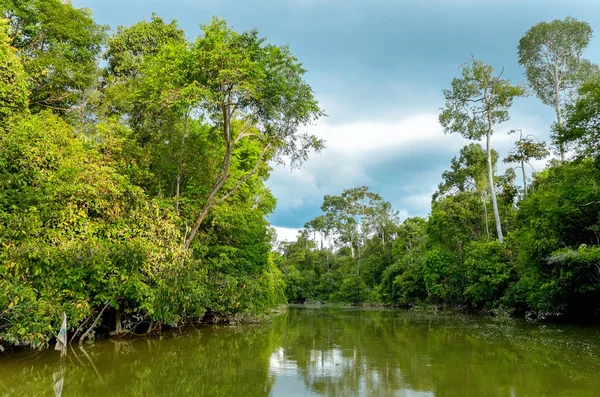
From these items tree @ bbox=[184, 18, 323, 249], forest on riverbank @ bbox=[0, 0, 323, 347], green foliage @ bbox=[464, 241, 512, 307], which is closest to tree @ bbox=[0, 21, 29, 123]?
forest on riverbank @ bbox=[0, 0, 323, 347]

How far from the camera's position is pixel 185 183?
15.8 metres

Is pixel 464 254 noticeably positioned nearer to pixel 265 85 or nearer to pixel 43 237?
pixel 265 85

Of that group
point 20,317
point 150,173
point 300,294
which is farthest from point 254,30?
point 300,294

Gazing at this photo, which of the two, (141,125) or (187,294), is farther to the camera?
(141,125)

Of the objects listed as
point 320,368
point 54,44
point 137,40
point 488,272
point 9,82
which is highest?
point 137,40

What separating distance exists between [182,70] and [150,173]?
12.6 feet

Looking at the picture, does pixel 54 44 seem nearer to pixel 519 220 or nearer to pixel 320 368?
pixel 320 368

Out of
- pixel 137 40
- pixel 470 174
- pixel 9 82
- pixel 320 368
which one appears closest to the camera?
pixel 320 368

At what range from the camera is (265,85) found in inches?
527

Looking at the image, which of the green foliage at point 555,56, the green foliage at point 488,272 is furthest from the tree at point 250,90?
the green foliage at point 555,56

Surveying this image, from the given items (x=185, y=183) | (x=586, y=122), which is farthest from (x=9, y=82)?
(x=586, y=122)

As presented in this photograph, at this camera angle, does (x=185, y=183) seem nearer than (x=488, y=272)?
Yes

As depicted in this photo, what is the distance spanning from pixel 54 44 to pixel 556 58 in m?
26.5

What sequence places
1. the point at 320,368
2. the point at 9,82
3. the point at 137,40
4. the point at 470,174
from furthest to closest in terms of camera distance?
the point at 470,174
the point at 137,40
the point at 9,82
the point at 320,368
